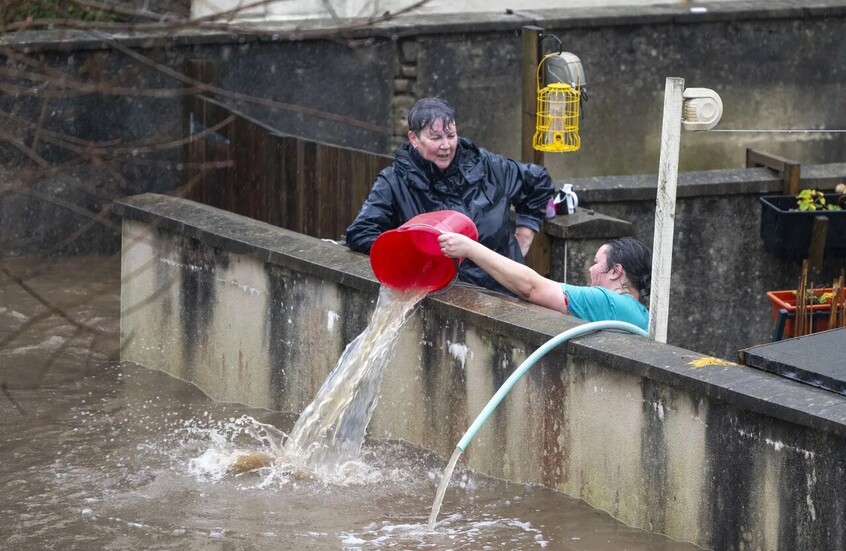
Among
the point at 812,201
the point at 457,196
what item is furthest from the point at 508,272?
the point at 812,201

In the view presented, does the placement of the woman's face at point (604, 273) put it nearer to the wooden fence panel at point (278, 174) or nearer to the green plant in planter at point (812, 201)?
the wooden fence panel at point (278, 174)

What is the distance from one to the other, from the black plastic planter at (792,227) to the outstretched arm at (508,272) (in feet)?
9.73

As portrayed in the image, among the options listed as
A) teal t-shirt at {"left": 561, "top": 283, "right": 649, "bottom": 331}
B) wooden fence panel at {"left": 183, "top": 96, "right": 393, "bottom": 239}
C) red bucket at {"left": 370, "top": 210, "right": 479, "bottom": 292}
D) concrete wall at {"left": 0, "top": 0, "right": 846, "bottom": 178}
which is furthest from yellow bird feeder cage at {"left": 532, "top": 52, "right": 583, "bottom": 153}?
concrete wall at {"left": 0, "top": 0, "right": 846, "bottom": 178}

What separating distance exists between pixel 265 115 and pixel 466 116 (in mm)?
1784

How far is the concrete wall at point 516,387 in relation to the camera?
5.02 meters

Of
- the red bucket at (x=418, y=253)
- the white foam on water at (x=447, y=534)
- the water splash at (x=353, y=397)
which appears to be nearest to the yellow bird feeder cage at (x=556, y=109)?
the red bucket at (x=418, y=253)


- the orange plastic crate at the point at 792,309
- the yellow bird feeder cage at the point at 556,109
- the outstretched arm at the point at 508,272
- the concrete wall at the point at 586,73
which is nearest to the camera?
the outstretched arm at the point at 508,272

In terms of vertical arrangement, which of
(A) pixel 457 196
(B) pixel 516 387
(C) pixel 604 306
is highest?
(A) pixel 457 196

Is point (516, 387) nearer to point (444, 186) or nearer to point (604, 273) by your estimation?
point (604, 273)

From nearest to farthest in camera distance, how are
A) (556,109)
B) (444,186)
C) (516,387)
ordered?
(516,387), (444,186), (556,109)

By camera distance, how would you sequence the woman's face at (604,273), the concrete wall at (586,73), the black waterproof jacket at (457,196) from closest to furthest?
1. the woman's face at (604,273)
2. the black waterproof jacket at (457,196)
3. the concrete wall at (586,73)

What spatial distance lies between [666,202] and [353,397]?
1913 millimetres

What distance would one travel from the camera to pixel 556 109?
28.5 feet

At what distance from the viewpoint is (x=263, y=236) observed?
7824 mm
